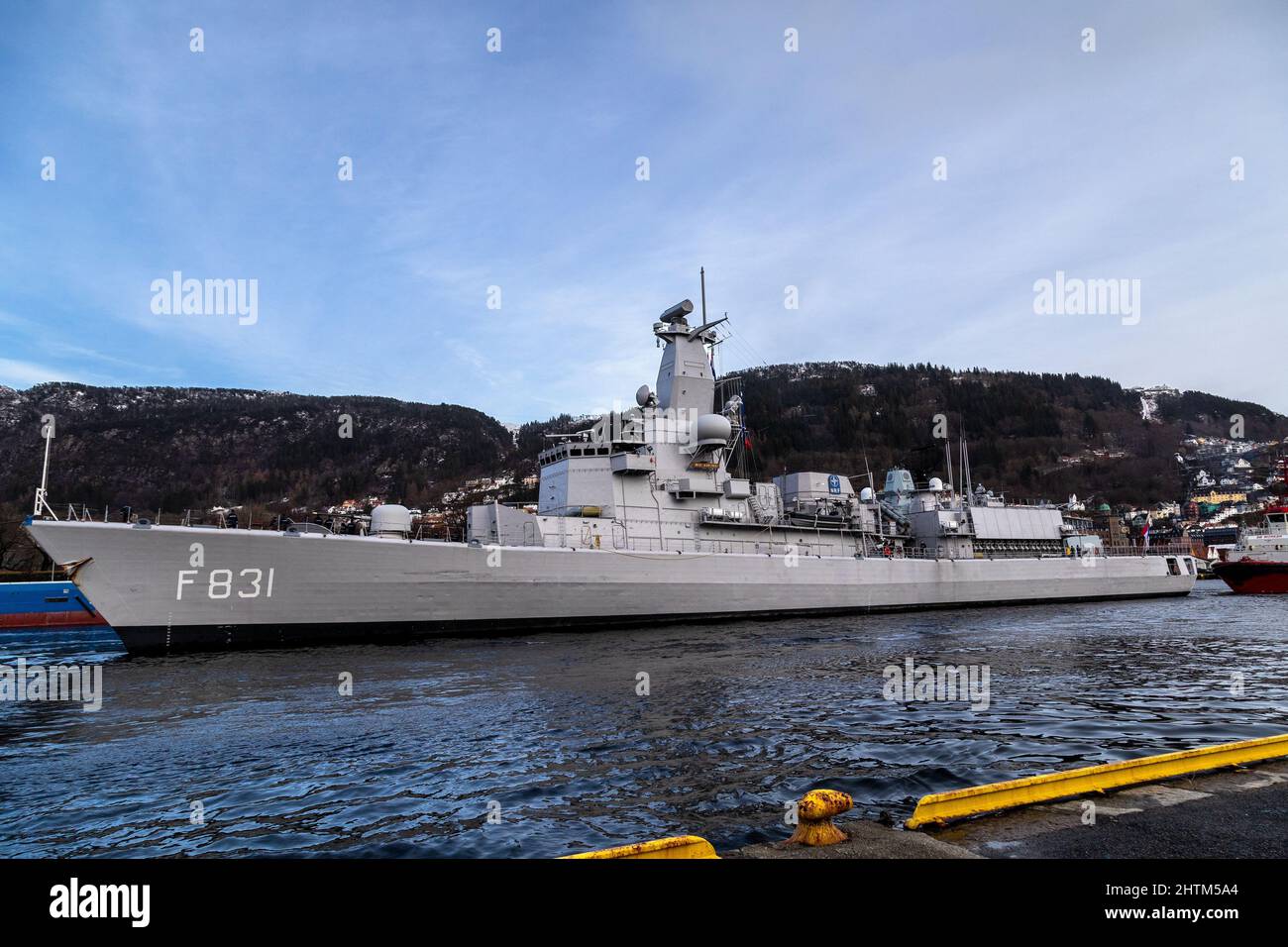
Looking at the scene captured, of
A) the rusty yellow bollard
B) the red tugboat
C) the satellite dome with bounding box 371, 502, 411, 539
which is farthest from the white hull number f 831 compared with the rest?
the red tugboat

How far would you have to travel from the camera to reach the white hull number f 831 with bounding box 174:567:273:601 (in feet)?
54.2

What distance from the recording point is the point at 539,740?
8234mm

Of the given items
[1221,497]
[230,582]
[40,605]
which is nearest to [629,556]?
[230,582]

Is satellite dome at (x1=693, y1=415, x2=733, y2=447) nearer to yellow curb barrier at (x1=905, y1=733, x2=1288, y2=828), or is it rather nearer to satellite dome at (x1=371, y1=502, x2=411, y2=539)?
satellite dome at (x1=371, y1=502, x2=411, y2=539)

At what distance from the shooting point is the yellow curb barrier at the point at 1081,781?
14.3 feet

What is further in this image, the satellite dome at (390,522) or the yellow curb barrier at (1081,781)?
the satellite dome at (390,522)

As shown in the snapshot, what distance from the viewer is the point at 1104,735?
8008 millimetres

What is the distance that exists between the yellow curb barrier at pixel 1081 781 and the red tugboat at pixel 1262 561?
46.3 metres

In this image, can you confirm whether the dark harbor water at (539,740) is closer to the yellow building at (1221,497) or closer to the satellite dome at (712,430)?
the satellite dome at (712,430)

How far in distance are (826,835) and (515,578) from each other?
54.7 ft

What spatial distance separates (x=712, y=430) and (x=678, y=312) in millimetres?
→ 5852

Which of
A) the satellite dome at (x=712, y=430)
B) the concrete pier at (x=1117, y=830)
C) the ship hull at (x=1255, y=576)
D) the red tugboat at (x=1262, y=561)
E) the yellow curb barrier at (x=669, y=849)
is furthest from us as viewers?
the red tugboat at (x=1262, y=561)

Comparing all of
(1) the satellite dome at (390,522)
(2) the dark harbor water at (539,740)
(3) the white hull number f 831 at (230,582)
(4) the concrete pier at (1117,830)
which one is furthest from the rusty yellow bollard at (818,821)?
(1) the satellite dome at (390,522)
